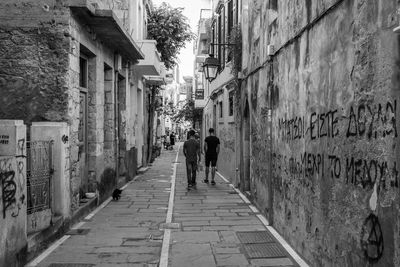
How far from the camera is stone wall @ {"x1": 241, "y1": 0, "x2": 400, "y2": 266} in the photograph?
388cm

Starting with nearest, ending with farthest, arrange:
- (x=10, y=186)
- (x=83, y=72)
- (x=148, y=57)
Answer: (x=10, y=186)
(x=83, y=72)
(x=148, y=57)

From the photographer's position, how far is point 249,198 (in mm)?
11953

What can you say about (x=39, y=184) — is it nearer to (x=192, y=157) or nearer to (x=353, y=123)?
(x=353, y=123)

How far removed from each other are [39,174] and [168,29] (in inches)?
739

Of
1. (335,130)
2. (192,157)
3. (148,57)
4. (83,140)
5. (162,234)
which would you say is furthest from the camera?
(148,57)

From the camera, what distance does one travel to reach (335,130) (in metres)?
5.22

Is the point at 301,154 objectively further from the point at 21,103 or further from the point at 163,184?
the point at 163,184

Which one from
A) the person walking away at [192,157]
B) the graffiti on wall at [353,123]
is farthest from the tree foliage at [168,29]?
the graffiti on wall at [353,123]

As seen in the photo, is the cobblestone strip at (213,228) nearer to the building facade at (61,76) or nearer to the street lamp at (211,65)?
the building facade at (61,76)

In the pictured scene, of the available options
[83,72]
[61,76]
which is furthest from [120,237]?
[83,72]

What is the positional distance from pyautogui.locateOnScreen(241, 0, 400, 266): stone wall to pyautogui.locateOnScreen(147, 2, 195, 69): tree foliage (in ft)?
53.2

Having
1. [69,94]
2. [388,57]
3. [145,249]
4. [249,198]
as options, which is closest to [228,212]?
[249,198]

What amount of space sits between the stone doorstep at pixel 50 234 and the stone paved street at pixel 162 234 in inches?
6.5

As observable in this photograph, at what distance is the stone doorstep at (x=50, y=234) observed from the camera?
647cm
